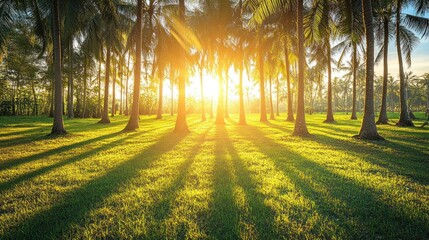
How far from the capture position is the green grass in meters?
2.48

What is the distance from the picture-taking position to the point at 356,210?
293 cm

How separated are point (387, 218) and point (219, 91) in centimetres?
1874

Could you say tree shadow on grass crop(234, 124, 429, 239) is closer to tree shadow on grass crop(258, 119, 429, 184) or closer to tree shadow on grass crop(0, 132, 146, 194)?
tree shadow on grass crop(258, 119, 429, 184)

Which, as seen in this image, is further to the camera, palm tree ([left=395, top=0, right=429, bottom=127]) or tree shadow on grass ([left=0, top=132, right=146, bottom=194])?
palm tree ([left=395, top=0, right=429, bottom=127])

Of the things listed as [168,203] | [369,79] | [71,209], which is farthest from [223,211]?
[369,79]

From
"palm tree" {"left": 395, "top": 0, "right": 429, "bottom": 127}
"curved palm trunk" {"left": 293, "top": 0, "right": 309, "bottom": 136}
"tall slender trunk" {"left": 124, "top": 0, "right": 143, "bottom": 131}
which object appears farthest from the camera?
"palm tree" {"left": 395, "top": 0, "right": 429, "bottom": 127}

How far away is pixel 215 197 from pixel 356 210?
83.0 inches

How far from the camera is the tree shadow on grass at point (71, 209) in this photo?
96.1 inches

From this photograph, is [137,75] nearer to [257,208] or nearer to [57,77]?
[57,77]

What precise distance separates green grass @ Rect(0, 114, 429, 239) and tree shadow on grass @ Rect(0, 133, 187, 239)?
0.05ft

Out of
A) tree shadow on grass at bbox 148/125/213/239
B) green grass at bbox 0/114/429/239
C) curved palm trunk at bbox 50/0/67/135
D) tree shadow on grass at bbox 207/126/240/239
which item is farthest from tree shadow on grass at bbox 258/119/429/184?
curved palm trunk at bbox 50/0/67/135

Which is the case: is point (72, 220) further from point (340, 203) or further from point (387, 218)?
point (387, 218)

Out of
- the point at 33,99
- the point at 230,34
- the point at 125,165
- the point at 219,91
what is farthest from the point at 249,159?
the point at 33,99

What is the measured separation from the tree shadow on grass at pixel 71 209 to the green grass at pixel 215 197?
14mm
